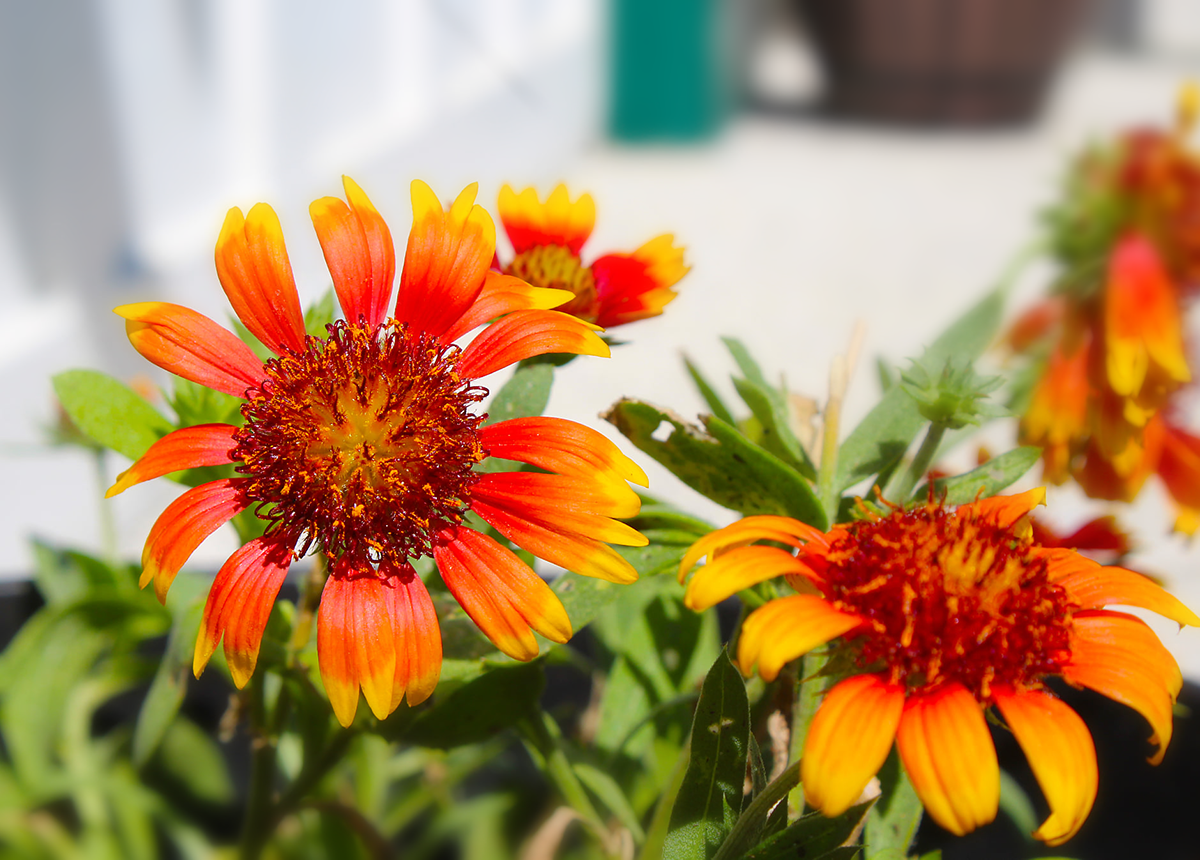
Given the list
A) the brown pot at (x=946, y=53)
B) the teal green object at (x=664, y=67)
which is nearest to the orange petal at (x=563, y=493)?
the teal green object at (x=664, y=67)

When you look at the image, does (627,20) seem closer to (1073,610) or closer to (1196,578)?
(1196,578)

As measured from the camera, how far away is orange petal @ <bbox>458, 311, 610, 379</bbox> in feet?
0.91

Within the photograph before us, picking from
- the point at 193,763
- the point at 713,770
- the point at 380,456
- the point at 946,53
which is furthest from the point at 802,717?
the point at 946,53

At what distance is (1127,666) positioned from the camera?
261mm

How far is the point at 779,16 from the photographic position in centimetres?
420

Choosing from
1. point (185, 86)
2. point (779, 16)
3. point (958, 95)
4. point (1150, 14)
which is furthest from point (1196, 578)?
point (1150, 14)

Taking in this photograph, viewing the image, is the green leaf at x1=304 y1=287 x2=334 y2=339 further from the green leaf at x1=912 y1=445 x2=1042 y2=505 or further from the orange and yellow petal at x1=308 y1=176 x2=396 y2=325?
the green leaf at x1=912 y1=445 x2=1042 y2=505

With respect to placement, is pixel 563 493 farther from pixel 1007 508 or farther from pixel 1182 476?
pixel 1182 476

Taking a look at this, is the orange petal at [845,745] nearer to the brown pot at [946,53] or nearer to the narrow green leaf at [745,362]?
the narrow green leaf at [745,362]

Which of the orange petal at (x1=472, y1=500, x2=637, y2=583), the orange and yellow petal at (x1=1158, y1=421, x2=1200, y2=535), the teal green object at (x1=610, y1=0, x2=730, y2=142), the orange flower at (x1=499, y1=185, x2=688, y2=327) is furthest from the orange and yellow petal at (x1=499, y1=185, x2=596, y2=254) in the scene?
the teal green object at (x1=610, y1=0, x2=730, y2=142)

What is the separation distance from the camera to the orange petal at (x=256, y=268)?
285mm

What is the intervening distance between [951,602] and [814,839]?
0.07m

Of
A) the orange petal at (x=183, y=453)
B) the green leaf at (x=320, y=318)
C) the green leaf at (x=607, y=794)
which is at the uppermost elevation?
the green leaf at (x=320, y=318)

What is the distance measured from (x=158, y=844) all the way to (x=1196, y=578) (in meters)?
0.85
